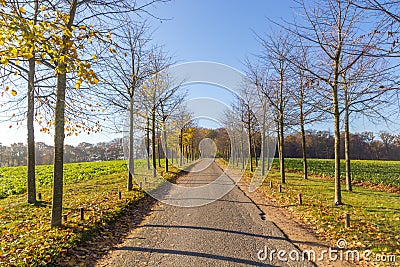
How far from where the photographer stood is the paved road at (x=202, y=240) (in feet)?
15.4

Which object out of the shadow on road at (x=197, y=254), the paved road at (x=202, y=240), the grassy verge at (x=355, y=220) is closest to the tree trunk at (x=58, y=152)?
the paved road at (x=202, y=240)

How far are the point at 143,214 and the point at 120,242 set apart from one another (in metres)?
2.69

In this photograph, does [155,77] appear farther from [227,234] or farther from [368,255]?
[368,255]

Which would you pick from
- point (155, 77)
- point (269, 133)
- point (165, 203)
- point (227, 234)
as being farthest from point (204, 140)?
point (227, 234)

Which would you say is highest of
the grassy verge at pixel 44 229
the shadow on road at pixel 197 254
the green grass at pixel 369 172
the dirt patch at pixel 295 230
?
the grassy verge at pixel 44 229

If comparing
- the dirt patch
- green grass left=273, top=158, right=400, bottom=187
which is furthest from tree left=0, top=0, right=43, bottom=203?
green grass left=273, top=158, right=400, bottom=187

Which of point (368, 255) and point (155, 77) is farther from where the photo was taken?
point (155, 77)

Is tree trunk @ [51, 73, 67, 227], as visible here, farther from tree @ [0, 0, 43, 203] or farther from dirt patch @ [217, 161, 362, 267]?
dirt patch @ [217, 161, 362, 267]

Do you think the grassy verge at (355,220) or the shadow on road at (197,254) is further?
the grassy verge at (355,220)

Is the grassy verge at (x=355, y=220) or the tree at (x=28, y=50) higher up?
the tree at (x=28, y=50)

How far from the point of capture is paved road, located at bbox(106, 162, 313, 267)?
4.68 m

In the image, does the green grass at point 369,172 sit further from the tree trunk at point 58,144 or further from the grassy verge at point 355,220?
the tree trunk at point 58,144

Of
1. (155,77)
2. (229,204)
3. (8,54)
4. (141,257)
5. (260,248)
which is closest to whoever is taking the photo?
(8,54)

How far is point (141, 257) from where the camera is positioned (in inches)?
192
